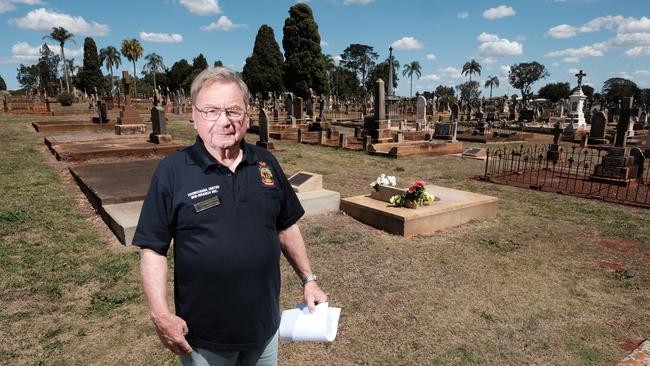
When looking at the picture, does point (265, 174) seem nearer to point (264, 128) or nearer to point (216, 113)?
point (216, 113)

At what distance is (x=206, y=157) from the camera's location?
6.29ft

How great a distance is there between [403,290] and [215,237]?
345cm

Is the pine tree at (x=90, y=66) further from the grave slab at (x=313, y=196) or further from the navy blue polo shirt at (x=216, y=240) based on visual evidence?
the navy blue polo shirt at (x=216, y=240)

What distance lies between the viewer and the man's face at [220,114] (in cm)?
197

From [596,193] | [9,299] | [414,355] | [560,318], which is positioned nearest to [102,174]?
[9,299]

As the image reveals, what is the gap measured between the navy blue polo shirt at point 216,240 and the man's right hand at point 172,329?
5cm

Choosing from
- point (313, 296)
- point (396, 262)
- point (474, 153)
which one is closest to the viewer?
point (313, 296)

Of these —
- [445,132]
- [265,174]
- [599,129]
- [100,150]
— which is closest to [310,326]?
[265,174]

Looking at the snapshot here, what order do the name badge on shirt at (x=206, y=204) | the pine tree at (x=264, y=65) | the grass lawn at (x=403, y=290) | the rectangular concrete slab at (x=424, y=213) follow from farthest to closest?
1. the pine tree at (x=264, y=65)
2. the rectangular concrete slab at (x=424, y=213)
3. the grass lawn at (x=403, y=290)
4. the name badge on shirt at (x=206, y=204)

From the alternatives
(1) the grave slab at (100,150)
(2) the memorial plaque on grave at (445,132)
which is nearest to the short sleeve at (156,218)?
(1) the grave slab at (100,150)

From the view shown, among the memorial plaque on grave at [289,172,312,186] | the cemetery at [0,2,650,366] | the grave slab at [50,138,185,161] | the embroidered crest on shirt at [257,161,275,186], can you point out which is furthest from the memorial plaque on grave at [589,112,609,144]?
the embroidered crest on shirt at [257,161,275,186]

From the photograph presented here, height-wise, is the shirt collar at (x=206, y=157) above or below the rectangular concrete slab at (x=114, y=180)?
above

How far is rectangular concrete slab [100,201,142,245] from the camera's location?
5.75m

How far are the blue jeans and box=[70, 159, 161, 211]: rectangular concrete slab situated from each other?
19.4ft
